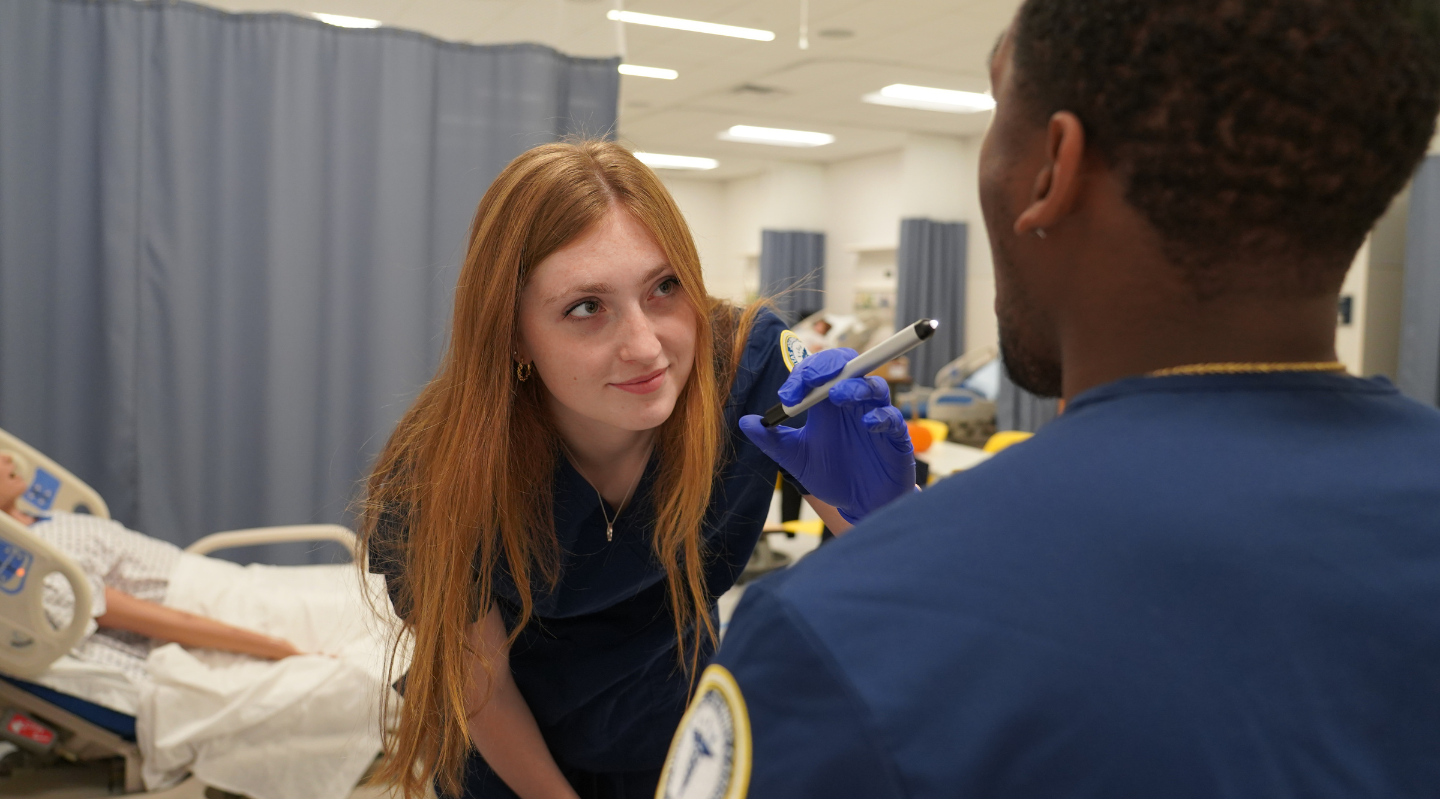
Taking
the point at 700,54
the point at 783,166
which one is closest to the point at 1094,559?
the point at 700,54

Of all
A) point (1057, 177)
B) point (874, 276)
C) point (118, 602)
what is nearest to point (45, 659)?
point (118, 602)

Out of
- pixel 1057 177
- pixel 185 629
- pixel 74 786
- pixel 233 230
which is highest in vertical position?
pixel 233 230

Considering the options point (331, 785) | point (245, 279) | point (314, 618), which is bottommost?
point (331, 785)

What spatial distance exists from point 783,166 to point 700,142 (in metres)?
1.40

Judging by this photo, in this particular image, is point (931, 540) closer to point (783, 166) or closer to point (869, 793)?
point (869, 793)

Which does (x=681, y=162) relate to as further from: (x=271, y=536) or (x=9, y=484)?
(x=9, y=484)

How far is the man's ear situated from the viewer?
1.65 feet

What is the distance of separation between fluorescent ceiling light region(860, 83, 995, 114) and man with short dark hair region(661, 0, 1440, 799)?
6.79 metres

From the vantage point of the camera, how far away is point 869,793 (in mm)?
432

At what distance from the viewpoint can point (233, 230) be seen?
291 centimetres

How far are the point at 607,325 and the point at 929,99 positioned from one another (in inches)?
270

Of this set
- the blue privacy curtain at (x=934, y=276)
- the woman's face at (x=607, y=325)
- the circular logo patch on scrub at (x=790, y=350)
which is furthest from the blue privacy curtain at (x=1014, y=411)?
the woman's face at (x=607, y=325)

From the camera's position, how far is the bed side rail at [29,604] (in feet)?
6.08

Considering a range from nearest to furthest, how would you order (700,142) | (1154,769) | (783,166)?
(1154,769) → (700,142) → (783,166)
